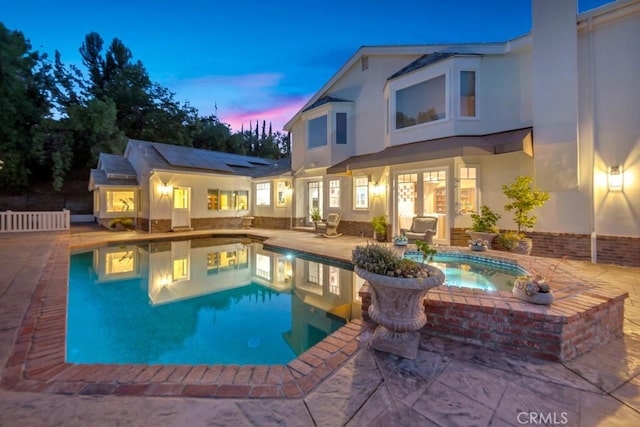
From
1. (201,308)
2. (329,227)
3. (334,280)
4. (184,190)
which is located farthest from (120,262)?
(329,227)

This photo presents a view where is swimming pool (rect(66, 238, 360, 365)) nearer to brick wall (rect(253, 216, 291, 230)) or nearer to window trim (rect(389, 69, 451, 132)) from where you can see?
window trim (rect(389, 69, 451, 132))

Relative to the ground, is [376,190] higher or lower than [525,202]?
higher

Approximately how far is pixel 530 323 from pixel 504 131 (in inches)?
296

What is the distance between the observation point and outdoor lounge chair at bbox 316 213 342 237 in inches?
480

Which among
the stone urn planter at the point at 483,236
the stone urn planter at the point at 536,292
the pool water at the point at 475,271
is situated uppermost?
the stone urn planter at the point at 483,236

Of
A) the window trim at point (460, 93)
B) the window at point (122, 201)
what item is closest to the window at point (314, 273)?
the window trim at point (460, 93)

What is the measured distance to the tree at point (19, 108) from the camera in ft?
56.7

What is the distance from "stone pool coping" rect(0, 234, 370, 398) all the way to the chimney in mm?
7343

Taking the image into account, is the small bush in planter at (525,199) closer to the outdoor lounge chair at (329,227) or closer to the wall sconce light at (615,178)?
the wall sconce light at (615,178)

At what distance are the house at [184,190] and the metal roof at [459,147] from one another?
668 cm

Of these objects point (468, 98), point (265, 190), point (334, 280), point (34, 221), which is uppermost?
point (468, 98)

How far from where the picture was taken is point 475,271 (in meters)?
5.98

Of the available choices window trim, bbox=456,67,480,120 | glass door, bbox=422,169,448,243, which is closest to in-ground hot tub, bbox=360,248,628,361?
glass door, bbox=422,169,448,243

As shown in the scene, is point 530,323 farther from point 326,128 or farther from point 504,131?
point 326,128
